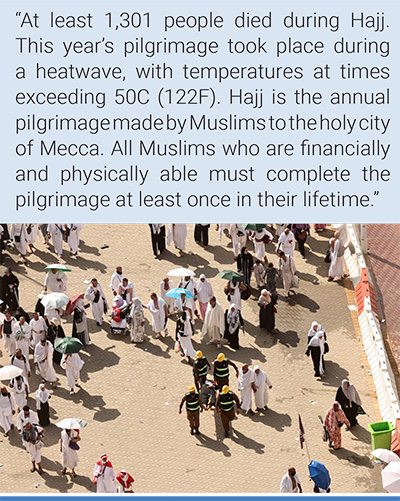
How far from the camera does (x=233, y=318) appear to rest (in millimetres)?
25047

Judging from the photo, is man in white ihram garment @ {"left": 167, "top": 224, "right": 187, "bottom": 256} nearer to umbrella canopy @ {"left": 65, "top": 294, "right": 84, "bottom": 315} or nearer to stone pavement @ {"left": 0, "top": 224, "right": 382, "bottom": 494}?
stone pavement @ {"left": 0, "top": 224, "right": 382, "bottom": 494}

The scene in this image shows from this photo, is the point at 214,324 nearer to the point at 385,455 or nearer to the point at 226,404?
the point at 226,404

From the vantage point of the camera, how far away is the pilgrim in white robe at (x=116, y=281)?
26.8 m

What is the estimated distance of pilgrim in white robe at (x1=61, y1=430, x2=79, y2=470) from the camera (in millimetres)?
21406

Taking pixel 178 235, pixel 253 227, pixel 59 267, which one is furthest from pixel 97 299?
pixel 253 227

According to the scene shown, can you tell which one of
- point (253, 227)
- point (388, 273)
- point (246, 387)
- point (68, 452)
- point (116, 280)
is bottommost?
point (68, 452)

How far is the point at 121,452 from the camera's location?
73.6 feet

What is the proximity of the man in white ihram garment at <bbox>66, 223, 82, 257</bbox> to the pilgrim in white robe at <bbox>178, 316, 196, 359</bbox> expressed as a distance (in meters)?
5.36

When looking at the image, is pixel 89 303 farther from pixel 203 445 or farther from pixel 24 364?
pixel 203 445

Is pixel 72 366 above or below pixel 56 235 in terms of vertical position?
below

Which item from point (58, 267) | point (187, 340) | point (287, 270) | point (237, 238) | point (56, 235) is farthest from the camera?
point (56, 235)

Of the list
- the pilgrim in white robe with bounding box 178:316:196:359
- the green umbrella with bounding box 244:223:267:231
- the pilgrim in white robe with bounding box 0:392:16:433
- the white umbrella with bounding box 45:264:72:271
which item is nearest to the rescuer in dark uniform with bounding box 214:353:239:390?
the pilgrim in white robe with bounding box 178:316:196:359

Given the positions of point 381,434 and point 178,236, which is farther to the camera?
point 178,236

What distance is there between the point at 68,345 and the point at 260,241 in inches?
258
